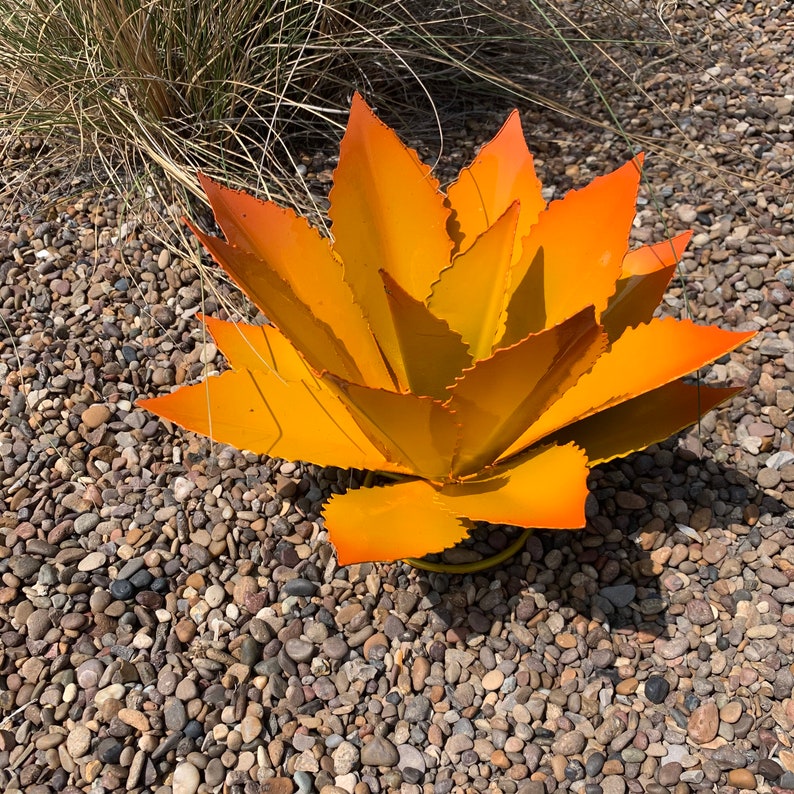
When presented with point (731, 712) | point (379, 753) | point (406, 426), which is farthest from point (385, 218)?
point (731, 712)

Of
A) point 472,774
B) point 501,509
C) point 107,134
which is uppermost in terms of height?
point 107,134

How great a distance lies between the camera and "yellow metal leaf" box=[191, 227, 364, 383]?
1.02m

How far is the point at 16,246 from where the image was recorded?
5.93 ft

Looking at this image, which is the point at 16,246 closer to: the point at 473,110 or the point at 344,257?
the point at 344,257

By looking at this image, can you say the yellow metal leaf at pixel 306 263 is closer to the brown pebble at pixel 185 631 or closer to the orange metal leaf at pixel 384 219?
the orange metal leaf at pixel 384 219

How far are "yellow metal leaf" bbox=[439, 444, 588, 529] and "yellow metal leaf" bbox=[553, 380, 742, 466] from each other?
11 cm

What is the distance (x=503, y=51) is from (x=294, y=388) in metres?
1.43

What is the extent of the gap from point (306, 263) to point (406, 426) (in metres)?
0.30

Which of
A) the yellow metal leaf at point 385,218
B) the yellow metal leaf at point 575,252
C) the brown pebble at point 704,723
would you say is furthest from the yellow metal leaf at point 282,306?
the brown pebble at point 704,723

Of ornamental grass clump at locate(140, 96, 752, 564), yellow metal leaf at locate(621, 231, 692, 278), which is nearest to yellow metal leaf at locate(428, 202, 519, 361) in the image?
ornamental grass clump at locate(140, 96, 752, 564)

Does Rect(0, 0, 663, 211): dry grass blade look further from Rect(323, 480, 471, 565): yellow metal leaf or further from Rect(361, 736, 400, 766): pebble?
Rect(361, 736, 400, 766): pebble

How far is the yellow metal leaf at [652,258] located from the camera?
3.99ft

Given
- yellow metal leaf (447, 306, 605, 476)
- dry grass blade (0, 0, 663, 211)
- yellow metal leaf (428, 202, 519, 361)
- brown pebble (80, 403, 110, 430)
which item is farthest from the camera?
dry grass blade (0, 0, 663, 211)

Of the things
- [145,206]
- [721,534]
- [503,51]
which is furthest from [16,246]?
[721,534]
